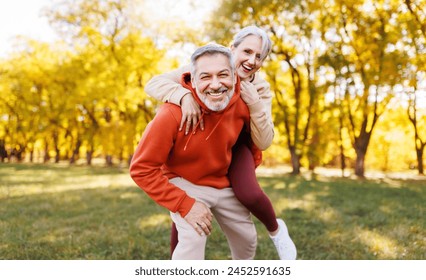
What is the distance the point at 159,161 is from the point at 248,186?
588 millimetres

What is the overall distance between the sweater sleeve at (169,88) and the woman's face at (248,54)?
334mm

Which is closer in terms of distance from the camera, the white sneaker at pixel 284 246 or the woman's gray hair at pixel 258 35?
the woman's gray hair at pixel 258 35

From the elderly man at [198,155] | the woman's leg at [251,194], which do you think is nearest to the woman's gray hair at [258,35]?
the elderly man at [198,155]

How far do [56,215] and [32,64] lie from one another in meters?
20.4

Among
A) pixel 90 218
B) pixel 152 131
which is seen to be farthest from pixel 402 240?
pixel 90 218

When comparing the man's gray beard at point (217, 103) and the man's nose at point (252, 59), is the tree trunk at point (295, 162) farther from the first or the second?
the man's gray beard at point (217, 103)

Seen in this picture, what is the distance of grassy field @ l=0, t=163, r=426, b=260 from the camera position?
13.4ft

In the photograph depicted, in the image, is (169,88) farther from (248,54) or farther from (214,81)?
(248,54)

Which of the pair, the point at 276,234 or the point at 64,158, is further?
the point at 64,158

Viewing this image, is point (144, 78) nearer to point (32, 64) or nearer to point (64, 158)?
point (32, 64)

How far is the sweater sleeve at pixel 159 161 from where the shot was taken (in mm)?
2141

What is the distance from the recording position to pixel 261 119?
2.35 meters

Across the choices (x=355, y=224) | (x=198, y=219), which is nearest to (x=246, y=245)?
(x=198, y=219)
